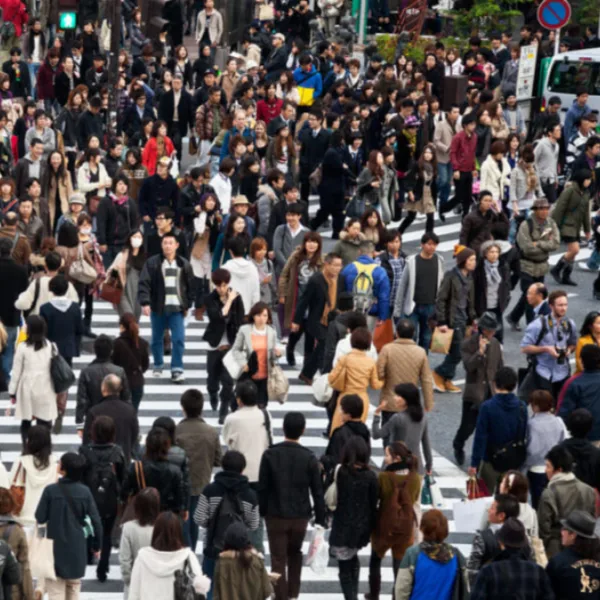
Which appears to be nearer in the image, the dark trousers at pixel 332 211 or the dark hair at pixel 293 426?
the dark hair at pixel 293 426

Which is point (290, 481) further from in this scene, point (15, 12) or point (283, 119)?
point (15, 12)

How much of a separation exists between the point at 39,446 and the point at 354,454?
213cm

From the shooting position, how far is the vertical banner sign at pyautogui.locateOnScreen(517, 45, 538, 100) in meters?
31.5

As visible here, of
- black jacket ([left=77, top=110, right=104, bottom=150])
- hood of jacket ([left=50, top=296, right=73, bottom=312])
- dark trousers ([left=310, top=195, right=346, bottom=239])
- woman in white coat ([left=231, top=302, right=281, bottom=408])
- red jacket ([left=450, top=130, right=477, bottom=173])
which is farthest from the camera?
black jacket ([left=77, top=110, right=104, bottom=150])

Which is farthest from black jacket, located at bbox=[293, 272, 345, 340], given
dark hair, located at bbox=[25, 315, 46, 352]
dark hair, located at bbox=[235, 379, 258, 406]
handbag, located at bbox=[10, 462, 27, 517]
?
handbag, located at bbox=[10, 462, 27, 517]

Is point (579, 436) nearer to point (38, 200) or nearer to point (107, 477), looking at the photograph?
point (107, 477)

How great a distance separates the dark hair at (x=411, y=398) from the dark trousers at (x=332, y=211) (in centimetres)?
1024

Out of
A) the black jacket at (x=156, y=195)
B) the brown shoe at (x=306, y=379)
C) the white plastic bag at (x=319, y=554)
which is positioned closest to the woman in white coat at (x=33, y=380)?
the white plastic bag at (x=319, y=554)

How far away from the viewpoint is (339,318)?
1669 centimetres

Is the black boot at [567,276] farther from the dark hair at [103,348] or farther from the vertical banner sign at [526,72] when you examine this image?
the dark hair at [103,348]

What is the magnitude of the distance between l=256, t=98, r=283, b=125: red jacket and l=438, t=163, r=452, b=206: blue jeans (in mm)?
2770

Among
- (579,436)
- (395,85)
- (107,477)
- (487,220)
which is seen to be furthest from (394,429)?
(395,85)

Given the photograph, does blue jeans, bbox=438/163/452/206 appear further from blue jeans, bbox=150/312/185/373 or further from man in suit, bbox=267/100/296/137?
blue jeans, bbox=150/312/185/373

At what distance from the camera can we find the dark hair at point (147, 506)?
12.0 meters
